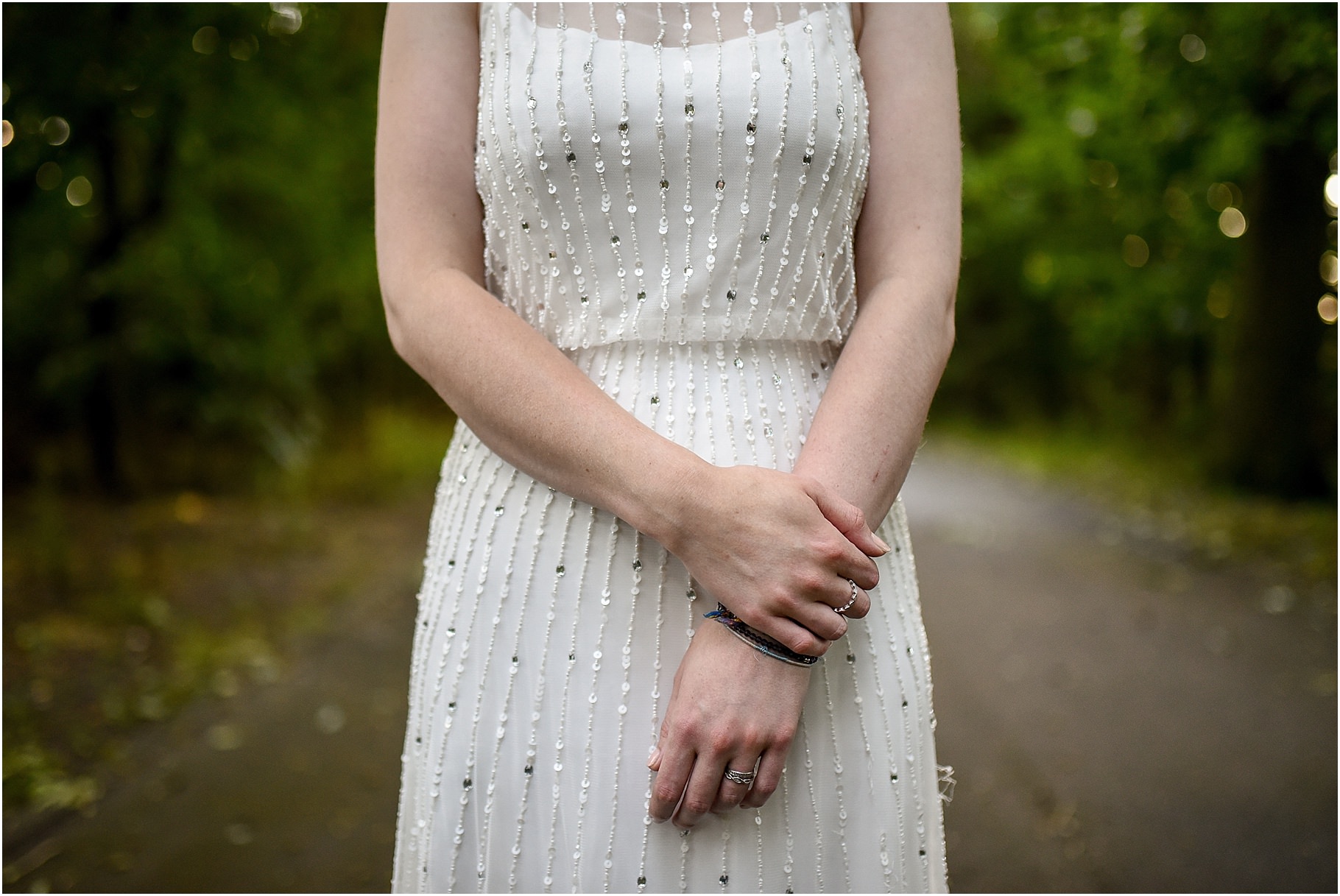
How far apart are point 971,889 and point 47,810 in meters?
3.44

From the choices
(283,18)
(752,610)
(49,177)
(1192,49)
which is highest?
(1192,49)

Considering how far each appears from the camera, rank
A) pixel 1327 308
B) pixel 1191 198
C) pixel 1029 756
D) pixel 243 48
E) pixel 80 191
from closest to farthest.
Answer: pixel 1029 756
pixel 243 48
pixel 80 191
pixel 1327 308
pixel 1191 198

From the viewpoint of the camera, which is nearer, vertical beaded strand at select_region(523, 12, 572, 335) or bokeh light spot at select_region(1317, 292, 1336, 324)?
vertical beaded strand at select_region(523, 12, 572, 335)

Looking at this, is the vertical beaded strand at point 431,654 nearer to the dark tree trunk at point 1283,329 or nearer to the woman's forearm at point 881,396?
the woman's forearm at point 881,396

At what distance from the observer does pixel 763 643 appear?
43.6 inches

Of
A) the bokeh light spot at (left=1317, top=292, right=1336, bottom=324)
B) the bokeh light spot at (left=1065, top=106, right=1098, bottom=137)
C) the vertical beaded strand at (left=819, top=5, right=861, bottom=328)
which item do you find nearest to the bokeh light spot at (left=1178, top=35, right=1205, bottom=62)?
the bokeh light spot at (left=1065, top=106, right=1098, bottom=137)

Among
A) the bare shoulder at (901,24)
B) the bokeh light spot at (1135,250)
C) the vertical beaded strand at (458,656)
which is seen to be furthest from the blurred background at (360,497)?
the bare shoulder at (901,24)

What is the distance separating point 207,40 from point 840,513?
24.1 feet

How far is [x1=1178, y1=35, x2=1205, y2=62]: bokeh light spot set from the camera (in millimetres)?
7434

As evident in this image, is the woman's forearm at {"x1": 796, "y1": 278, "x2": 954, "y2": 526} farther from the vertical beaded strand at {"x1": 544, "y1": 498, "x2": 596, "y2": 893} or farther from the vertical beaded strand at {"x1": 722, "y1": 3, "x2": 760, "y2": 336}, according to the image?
the vertical beaded strand at {"x1": 544, "y1": 498, "x2": 596, "y2": 893}

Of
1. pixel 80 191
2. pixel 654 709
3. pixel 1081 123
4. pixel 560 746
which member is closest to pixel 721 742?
pixel 654 709

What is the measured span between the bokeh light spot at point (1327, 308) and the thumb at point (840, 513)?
937 cm

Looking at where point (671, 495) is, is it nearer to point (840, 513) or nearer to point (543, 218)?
point (840, 513)

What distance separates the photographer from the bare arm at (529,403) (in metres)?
1.06
